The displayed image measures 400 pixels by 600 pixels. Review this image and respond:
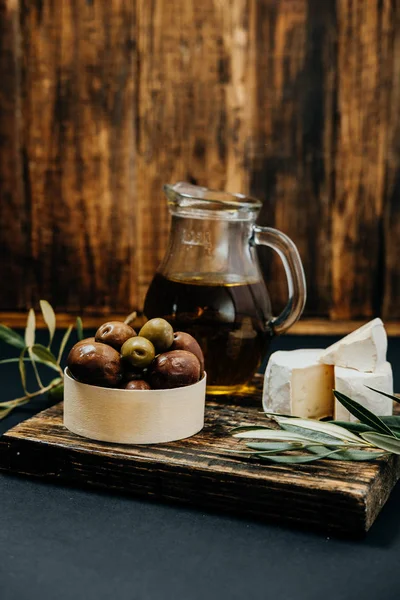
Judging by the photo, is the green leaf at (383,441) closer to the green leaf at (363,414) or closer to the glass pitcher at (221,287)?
the green leaf at (363,414)

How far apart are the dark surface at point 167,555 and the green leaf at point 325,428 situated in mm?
76

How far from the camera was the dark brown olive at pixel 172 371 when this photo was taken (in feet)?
2.69

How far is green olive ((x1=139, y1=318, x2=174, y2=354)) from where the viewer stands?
2.78 ft

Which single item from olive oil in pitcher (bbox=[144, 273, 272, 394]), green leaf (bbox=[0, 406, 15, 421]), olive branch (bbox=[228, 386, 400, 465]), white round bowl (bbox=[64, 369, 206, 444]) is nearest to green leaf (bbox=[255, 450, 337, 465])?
olive branch (bbox=[228, 386, 400, 465])

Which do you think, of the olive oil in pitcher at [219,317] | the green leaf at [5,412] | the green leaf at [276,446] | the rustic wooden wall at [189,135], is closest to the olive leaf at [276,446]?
the green leaf at [276,446]

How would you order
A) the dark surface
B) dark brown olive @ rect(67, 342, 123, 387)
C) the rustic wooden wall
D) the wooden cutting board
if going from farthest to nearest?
the rustic wooden wall → dark brown olive @ rect(67, 342, 123, 387) → the wooden cutting board → the dark surface

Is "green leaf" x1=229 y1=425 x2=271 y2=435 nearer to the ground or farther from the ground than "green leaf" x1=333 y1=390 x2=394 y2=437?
nearer to the ground

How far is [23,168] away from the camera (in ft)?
5.15

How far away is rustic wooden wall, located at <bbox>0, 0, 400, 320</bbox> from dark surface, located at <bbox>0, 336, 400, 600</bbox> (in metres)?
0.87

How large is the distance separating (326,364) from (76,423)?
293 millimetres

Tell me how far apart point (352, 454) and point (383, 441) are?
0.11ft

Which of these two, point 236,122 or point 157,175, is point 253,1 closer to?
point 236,122

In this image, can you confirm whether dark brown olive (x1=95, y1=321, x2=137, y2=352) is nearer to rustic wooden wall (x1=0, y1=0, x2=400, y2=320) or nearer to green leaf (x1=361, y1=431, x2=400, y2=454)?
green leaf (x1=361, y1=431, x2=400, y2=454)

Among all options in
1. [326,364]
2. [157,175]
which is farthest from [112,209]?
[326,364]
